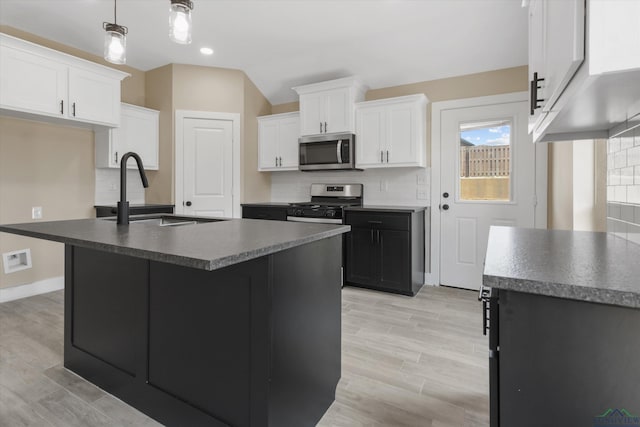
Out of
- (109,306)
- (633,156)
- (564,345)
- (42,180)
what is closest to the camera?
(564,345)

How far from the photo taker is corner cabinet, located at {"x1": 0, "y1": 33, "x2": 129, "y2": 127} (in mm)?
2957

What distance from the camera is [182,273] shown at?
1.47 meters

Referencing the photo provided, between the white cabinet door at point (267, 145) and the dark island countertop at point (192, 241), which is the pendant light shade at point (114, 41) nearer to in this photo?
the dark island countertop at point (192, 241)

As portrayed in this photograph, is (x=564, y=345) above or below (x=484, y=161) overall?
below

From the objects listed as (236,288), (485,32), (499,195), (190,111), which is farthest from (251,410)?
(190,111)

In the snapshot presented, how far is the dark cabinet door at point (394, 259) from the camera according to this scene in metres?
3.47

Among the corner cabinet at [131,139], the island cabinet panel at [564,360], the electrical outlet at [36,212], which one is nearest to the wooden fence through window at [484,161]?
the island cabinet panel at [564,360]

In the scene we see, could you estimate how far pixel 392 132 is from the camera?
3766mm


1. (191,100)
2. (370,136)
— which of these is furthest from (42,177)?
(370,136)

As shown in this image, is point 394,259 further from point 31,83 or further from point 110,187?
point 31,83

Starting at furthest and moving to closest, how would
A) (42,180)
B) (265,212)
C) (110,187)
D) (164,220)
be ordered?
(265,212)
(110,187)
(42,180)
(164,220)

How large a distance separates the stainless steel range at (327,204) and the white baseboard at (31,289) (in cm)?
270

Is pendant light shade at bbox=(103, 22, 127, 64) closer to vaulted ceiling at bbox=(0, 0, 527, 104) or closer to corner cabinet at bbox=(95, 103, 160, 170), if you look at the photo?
vaulted ceiling at bbox=(0, 0, 527, 104)

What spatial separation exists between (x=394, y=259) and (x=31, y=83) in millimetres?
3855
